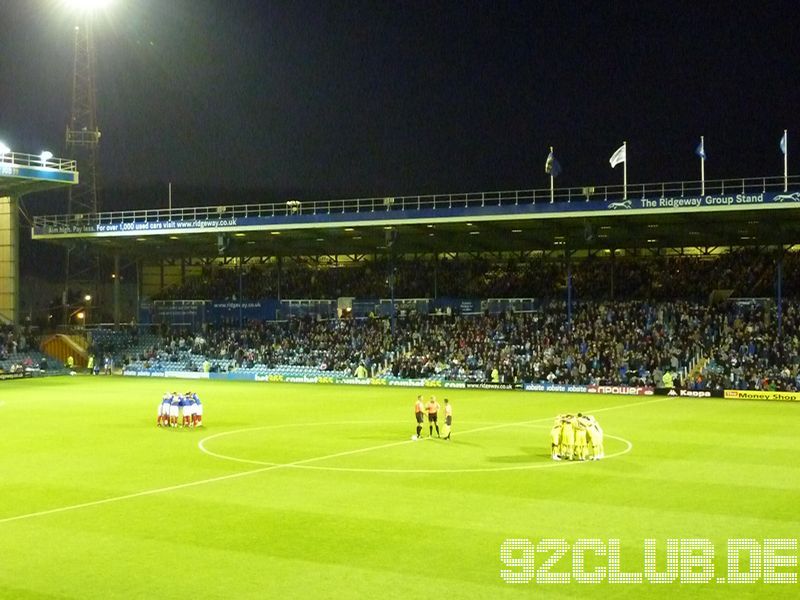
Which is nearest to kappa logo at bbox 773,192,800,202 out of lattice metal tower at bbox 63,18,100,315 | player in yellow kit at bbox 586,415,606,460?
player in yellow kit at bbox 586,415,606,460

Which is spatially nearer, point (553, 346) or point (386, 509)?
point (386, 509)

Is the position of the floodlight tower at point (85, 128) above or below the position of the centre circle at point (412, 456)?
above

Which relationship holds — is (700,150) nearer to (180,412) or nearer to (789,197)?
(789,197)

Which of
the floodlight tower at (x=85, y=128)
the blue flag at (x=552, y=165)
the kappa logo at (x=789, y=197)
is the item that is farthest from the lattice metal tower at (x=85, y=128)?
the kappa logo at (x=789, y=197)

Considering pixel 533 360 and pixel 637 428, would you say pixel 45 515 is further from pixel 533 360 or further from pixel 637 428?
pixel 533 360

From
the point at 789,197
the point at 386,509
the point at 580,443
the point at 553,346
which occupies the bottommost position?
the point at 386,509

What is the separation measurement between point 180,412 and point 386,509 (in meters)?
17.3

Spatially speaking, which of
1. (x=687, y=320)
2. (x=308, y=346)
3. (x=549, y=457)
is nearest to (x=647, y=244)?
(x=687, y=320)

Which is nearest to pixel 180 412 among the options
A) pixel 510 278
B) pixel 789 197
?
pixel 789 197

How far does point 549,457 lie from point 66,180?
157 feet

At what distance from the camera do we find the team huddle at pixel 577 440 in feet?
85.4

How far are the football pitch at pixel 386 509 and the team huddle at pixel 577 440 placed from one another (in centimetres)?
69

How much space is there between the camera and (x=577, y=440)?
26.0 meters

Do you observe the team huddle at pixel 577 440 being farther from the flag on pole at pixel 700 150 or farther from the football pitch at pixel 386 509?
the flag on pole at pixel 700 150
